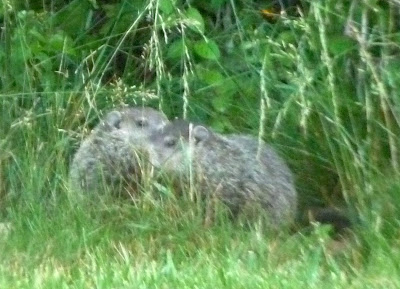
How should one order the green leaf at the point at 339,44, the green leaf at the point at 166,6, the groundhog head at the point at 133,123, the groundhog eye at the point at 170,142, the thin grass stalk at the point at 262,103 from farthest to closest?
the groundhog head at the point at 133,123 < the groundhog eye at the point at 170,142 < the green leaf at the point at 166,6 < the green leaf at the point at 339,44 < the thin grass stalk at the point at 262,103

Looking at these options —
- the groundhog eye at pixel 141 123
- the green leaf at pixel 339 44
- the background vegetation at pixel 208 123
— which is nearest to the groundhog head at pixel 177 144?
the groundhog eye at pixel 141 123

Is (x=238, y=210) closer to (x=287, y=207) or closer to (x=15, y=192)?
(x=287, y=207)

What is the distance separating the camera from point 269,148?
6062mm

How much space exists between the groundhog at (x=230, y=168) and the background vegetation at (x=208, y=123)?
0.54 feet

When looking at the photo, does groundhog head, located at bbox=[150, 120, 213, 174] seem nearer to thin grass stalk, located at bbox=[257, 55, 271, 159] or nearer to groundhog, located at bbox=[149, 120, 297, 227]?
Result: groundhog, located at bbox=[149, 120, 297, 227]

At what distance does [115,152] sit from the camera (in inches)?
242

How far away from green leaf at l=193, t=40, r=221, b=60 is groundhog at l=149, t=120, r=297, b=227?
1.23ft

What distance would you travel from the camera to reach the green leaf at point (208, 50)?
6.03 m

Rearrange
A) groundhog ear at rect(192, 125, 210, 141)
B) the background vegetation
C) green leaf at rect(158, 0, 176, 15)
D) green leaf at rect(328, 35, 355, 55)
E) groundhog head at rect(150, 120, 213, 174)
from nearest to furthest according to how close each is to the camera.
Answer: the background vegetation → green leaf at rect(328, 35, 355, 55) → green leaf at rect(158, 0, 176, 15) → groundhog head at rect(150, 120, 213, 174) → groundhog ear at rect(192, 125, 210, 141)

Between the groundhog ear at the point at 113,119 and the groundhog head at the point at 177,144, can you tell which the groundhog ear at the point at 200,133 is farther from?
the groundhog ear at the point at 113,119

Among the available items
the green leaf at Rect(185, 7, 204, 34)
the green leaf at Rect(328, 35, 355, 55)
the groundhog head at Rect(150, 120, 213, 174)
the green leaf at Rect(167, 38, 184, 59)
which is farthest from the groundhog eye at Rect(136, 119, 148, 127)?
the green leaf at Rect(328, 35, 355, 55)

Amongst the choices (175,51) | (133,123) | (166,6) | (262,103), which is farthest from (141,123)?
(262,103)

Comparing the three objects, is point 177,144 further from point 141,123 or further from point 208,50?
point 208,50

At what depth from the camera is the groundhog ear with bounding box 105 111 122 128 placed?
6.27 metres
